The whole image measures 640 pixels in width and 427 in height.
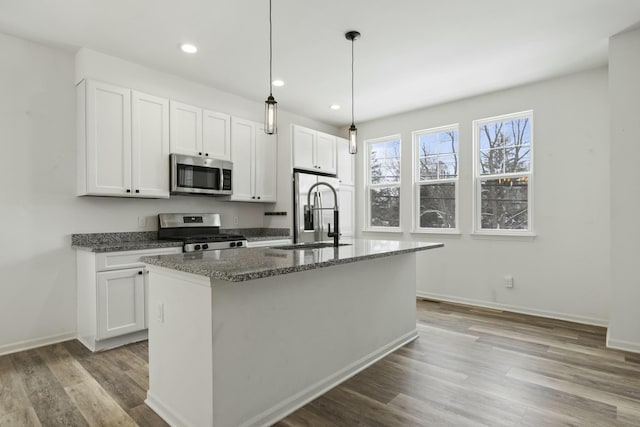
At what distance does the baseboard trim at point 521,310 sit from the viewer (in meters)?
3.73

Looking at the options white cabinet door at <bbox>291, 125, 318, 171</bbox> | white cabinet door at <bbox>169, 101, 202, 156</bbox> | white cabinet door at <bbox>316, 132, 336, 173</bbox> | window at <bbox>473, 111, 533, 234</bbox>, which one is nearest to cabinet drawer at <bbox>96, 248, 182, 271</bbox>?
white cabinet door at <bbox>169, 101, 202, 156</bbox>

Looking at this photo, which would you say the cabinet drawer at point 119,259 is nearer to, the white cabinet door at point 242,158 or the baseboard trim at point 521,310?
the white cabinet door at point 242,158

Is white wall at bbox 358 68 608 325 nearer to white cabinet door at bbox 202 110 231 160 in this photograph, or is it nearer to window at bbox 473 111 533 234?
window at bbox 473 111 533 234

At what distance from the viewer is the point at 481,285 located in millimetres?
4469

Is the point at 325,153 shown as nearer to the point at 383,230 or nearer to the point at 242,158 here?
the point at 242,158

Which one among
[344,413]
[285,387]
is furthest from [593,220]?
[285,387]

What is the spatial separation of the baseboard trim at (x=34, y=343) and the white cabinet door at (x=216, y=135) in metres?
2.21

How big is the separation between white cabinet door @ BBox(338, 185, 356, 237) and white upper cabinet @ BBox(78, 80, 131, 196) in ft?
9.50

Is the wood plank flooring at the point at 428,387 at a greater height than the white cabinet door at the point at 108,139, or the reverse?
the white cabinet door at the point at 108,139

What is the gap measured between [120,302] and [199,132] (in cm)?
193

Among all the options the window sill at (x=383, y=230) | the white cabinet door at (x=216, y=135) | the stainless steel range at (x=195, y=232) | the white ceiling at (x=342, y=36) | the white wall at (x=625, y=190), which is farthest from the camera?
the window sill at (x=383, y=230)

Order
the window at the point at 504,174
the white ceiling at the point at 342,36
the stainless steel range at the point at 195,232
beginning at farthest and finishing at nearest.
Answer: the window at the point at 504,174, the stainless steel range at the point at 195,232, the white ceiling at the point at 342,36

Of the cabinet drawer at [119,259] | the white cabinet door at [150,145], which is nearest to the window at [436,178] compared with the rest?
the white cabinet door at [150,145]

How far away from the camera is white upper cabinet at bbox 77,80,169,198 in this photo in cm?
322
